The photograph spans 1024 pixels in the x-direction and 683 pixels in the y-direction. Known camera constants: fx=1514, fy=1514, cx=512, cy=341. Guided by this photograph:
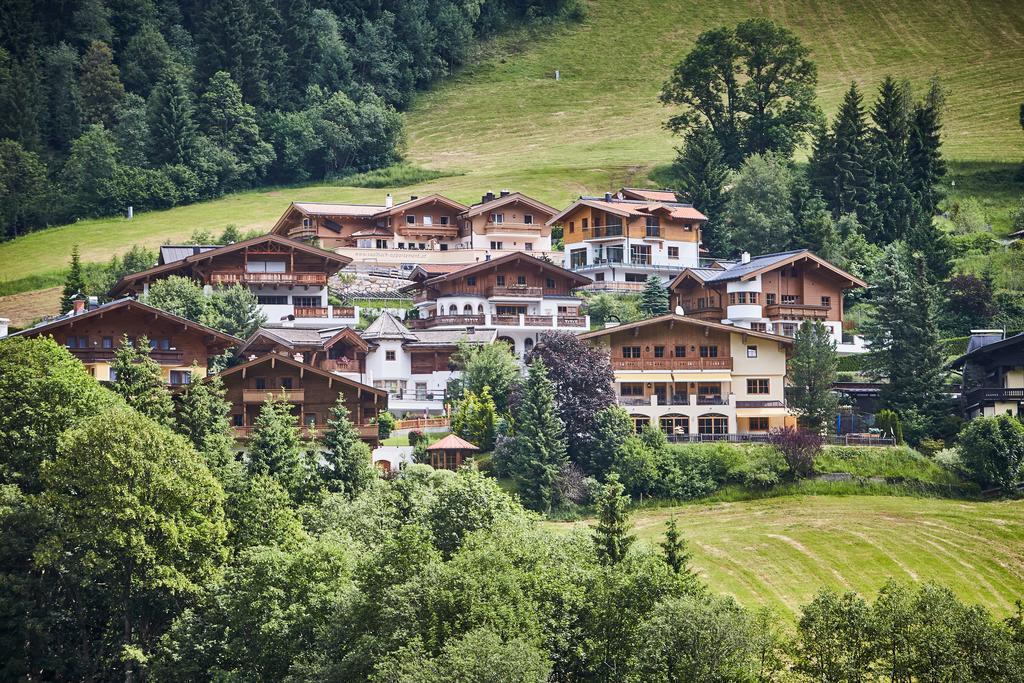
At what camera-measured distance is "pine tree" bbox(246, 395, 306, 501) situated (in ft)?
211

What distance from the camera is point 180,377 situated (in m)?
80.2

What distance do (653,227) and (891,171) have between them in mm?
19212

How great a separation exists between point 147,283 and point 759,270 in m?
38.4

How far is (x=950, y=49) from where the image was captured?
171250mm

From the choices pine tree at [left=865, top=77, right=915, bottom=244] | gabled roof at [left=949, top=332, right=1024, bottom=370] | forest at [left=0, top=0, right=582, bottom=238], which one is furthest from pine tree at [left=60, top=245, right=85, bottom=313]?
pine tree at [left=865, top=77, right=915, bottom=244]

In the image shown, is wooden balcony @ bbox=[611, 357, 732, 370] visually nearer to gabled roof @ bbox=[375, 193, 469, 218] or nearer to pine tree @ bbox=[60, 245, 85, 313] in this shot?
pine tree @ bbox=[60, 245, 85, 313]

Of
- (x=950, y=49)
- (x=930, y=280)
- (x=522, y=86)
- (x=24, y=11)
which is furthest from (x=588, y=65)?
(x=930, y=280)

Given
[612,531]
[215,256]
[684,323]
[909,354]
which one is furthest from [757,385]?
[215,256]

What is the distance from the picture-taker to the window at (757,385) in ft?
276

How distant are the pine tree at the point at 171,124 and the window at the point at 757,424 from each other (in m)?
77.6

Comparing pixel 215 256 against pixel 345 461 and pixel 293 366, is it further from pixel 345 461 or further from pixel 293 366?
pixel 345 461

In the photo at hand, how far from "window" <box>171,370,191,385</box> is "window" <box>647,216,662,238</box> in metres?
40.3

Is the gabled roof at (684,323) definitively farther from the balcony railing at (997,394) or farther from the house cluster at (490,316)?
the balcony railing at (997,394)

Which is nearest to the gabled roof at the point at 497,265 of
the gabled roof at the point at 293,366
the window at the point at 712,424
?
the window at the point at 712,424
